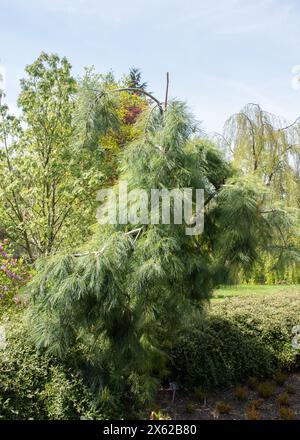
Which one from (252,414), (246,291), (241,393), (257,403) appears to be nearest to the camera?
(252,414)

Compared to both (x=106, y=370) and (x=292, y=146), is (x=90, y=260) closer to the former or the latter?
(x=106, y=370)

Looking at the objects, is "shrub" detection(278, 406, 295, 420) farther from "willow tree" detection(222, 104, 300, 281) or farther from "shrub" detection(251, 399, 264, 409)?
"willow tree" detection(222, 104, 300, 281)

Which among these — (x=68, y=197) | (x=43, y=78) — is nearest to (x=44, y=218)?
(x=68, y=197)

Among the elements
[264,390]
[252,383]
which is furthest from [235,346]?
[264,390]

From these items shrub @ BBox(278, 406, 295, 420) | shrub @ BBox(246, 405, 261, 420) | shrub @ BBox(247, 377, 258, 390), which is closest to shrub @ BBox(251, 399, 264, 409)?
shrub @ BBox(246, 405, 261, 420)

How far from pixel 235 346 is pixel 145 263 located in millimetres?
2046

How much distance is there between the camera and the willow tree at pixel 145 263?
2586 mm

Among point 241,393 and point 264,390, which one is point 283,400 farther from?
point 241,393

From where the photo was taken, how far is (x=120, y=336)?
277 centimetres

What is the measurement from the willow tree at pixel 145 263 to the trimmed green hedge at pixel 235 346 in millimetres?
629

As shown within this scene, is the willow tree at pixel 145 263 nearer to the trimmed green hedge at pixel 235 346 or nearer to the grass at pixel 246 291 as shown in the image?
the trimmed green hedge at pixel 235 346

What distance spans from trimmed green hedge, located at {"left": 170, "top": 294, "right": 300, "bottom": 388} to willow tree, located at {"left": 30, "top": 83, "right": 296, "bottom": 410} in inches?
24.8

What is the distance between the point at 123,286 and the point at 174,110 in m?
1.32

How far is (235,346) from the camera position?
163 inches
